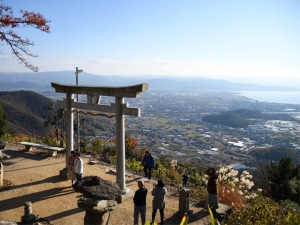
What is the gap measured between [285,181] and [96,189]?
10.6m

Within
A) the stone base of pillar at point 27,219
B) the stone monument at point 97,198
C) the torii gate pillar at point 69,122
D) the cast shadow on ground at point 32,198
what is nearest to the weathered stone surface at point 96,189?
the stone monument at point 97,198

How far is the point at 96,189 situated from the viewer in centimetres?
427

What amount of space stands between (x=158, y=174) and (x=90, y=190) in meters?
5.96

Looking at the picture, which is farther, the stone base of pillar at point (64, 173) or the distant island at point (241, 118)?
the distant island at point (241, 118)

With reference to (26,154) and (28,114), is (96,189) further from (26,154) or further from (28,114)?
(28,114)

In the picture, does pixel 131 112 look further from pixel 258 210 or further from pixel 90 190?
pixel 258 210

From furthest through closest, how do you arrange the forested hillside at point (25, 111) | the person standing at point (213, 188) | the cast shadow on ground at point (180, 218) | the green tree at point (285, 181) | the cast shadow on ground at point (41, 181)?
the forested hillside at point (25, 111) < the green tree at point (285, 181) < the cast shadow on ground at point (41, 181) < the person standing at point (213, 188) < the cast shadow on ground at point (180, 218)

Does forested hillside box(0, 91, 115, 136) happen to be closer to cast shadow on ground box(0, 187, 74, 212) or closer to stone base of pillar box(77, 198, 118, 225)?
cast shadow on ground box(0, 187, 74, 212)

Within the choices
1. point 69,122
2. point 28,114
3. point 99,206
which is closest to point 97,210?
point 99,206

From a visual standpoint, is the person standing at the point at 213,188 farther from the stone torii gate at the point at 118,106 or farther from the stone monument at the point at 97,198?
the stone monument at the point at 97,198

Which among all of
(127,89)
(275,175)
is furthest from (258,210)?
(275,175)

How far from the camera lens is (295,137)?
45844mm

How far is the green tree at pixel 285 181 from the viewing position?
36.1 ft

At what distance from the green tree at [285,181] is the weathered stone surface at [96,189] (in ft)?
31.7
